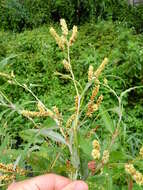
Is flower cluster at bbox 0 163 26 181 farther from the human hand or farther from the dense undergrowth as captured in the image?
the dense undergrowth

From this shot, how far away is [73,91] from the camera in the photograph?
313 centimetres

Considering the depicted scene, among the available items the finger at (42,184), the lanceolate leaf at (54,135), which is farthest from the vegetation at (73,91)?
the finger at (42,184)

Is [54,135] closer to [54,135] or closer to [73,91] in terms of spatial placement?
[54,135]

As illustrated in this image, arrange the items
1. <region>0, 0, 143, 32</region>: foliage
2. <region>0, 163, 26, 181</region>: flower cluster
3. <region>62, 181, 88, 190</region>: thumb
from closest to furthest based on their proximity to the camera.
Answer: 1. <region>62, 181, 88, 190</region>: thumb
2. <region>0, 163, 26, 181</region>: flower cluster
3. <region>0, 0, 143, 32</region>: foliage

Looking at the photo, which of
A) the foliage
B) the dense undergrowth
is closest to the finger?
the dense undergrowth

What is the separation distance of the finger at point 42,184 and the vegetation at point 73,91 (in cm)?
13

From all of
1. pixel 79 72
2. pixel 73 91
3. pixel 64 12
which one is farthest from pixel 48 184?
pixel 64 12

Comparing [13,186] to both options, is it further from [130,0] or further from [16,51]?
[130,0]

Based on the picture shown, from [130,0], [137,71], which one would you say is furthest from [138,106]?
[130,0]

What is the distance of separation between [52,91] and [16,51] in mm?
900

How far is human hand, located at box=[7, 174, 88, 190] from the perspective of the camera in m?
0.98

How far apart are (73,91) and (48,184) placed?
6.98ft

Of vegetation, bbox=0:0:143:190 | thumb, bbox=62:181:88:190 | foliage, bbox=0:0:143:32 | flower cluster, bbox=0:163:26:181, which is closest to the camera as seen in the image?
thumb, bbox=62:181:88:190

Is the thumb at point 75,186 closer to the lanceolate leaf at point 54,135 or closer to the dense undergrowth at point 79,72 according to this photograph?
the lanceolate leaf at point 54,135
